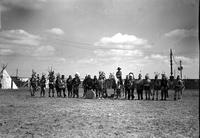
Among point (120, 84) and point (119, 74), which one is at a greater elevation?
point (119, 74)

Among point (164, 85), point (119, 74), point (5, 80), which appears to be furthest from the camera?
point (5, 80)

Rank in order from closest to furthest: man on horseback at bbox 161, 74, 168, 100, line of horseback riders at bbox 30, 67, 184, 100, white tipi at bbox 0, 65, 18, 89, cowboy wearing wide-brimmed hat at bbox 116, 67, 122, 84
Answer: man on horseback at bbox 161, 74, 168, 100 < line of horseback riders at bbox 30, 67, 184, 100 < cowboy wearing wide-brimmed hat at bbox 116, 67, 122, 84 < white tipi at bbox 0, 65, 18, 89

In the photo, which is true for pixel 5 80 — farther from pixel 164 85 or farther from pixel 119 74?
pixel 164 85

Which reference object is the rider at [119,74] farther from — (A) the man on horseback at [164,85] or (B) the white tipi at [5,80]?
(B) the white tipi at [5,80]

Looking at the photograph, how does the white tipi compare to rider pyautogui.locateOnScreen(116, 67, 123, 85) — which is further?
the white tipi

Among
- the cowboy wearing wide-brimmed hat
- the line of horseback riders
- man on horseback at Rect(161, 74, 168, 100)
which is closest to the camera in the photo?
man on horseback at Rect(161, 74, 168, 100)

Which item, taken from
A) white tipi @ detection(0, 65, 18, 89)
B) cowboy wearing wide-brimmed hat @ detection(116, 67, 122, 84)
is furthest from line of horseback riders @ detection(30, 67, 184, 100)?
white tipi @ detection(0, 65, 18, 89)

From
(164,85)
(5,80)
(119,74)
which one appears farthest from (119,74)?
(5,80)

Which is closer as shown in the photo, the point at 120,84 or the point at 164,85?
the point at 164,85

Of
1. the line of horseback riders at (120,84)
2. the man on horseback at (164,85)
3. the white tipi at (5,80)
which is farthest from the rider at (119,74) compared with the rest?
the white tipi at (5,80)

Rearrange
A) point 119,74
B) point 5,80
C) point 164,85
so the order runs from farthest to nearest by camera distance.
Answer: point 5,80, point 119,74, point 164,85

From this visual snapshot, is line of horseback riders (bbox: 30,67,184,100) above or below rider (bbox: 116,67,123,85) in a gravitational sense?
below

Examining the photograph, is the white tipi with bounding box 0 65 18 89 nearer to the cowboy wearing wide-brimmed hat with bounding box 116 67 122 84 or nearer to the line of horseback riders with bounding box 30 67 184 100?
the line of horseback riders with bounding box 30 67 184 100

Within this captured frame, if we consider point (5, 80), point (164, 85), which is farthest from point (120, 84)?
point (5, 80)
